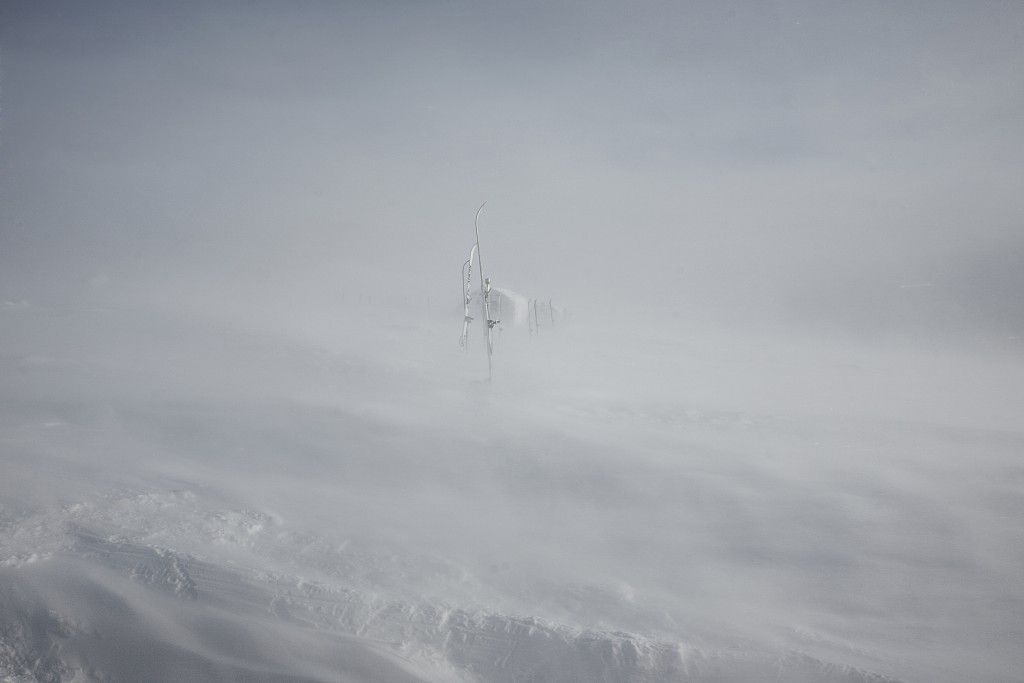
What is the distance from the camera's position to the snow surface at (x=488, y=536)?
373 cm

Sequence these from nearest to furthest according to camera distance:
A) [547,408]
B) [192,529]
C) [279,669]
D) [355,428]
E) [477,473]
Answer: [279,669], [192,529], [477,473], [355,428], [547,408]

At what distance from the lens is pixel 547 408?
1002 cm

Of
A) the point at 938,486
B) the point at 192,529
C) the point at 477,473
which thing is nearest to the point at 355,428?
the point at 477,473

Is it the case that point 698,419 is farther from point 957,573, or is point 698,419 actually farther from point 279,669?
point 279,669

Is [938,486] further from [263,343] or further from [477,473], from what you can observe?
[263,343]

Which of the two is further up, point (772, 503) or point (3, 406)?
point (772, 503)

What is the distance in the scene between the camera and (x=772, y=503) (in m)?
6.62

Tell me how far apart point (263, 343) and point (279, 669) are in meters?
13.3

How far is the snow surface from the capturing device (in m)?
3.73

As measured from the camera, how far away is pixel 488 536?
5.49 metres

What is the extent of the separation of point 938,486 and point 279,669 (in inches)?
352

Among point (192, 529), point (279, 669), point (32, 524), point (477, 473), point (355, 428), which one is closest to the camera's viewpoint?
point (279, 669)

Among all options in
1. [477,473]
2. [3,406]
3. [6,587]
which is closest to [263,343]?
[3,406]

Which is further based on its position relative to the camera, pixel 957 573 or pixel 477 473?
pixel 477 473
